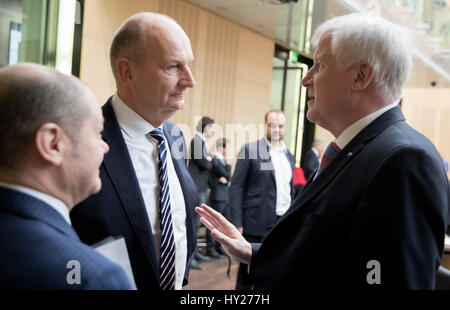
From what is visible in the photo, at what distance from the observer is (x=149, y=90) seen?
1.40m

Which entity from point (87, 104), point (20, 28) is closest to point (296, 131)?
point (20, 28)

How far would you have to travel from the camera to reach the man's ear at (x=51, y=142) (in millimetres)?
748

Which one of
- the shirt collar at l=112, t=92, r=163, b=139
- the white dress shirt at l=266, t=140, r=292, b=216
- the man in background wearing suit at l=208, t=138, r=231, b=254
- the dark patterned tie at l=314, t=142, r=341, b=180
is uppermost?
the shirt collar at l=112, t=92, r=163, b=139

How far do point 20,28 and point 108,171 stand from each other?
3672 millimetres

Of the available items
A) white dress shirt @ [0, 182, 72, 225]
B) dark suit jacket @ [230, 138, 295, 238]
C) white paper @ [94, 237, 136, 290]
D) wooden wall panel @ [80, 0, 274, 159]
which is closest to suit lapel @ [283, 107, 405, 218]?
white paper @ [94, 237, 136, 290]

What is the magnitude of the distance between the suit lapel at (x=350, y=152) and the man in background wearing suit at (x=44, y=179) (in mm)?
640

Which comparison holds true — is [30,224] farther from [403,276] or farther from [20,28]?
[20,28]

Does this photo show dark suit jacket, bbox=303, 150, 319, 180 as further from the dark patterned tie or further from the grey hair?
the grey hair

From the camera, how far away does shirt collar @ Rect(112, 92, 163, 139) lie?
1.41m

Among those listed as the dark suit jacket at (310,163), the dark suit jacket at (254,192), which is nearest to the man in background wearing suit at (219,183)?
the dark suit jacket at (254,192)

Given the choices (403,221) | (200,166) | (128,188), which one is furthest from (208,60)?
(403,221)

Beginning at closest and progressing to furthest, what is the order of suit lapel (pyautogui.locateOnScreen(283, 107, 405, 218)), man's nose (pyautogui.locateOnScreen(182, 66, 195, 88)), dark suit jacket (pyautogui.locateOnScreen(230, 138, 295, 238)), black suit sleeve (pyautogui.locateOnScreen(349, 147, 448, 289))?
black suit sleeve (pyautogui.locateOnScreen(349, 147, 448, 289)) < suit lapel (pyautogui.locateOnScreen(283, 107, 405, 218)) < man's nose (pyautogui.locateOnScreen(182, 66, 195, 88)) < dark suit jacket (pyautogui.locateOnScreen(230, 138, 295, 238))

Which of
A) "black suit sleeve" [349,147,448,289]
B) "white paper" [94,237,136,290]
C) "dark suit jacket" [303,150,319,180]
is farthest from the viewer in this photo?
"dark suit jacket" [303,150,319,180]

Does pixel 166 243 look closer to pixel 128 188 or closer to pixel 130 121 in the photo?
pixel 128 188
